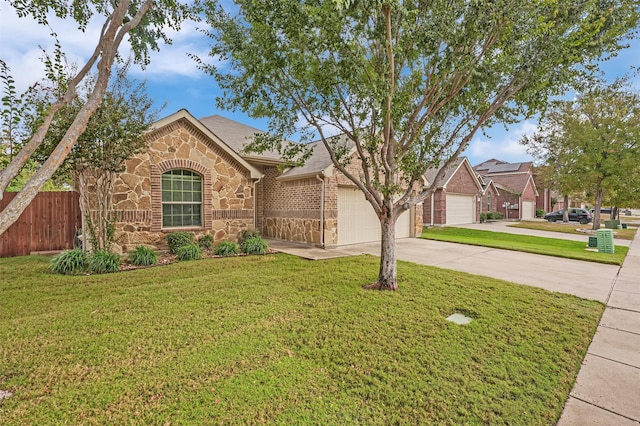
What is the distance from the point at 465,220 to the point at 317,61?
76.9 ft

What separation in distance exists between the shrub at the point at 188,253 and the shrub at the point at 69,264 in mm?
2221

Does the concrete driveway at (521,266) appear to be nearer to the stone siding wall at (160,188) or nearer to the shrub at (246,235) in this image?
the shrub at (246,235)

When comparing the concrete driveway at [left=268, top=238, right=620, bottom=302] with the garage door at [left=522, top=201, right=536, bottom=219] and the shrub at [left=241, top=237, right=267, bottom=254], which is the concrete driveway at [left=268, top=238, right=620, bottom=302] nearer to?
the shrub at [left=241, top=237, right=267, bottom=254]


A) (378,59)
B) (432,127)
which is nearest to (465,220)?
(432,127)

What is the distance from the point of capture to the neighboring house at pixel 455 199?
22.8 meters

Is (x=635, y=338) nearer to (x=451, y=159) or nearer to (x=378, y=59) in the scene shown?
(x=451, y=159)

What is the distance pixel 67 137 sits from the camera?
352 centimetres

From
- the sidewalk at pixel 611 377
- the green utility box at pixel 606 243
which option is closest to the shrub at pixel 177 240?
the sidewalk at pixel 611 377

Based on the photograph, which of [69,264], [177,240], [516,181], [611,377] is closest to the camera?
[611,377]

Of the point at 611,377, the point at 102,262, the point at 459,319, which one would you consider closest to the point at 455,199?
the point at 459,319

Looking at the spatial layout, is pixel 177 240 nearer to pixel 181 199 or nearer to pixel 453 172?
pixel 181 199

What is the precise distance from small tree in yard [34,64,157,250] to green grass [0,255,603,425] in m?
2.29

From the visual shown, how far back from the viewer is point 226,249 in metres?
9.73

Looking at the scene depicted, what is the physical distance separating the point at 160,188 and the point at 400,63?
7.69 meters
